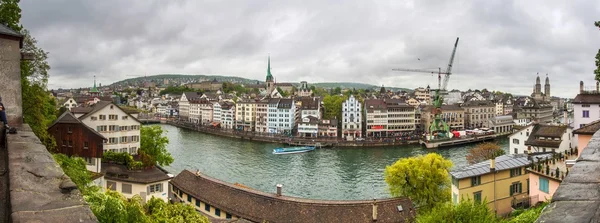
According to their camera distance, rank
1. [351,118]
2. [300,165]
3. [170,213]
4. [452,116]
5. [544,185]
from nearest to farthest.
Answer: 1. [170,213]
2. [544,185]
3. [300,165]
4. [351,118]
5. [452,116]

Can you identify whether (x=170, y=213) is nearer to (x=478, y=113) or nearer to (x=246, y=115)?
(x=246, y=115)

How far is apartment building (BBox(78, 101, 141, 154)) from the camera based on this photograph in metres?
25.1

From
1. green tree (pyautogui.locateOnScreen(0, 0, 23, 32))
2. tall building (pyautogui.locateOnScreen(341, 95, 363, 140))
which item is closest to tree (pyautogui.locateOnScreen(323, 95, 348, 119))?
tall building (pyautogui.locateOnScreen(341, 95, 363, 140))

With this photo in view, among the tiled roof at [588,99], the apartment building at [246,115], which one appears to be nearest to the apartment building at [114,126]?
the tiled roof at [588,99]

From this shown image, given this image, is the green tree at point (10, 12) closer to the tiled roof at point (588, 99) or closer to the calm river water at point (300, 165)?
the calm river water at point (300, 165)

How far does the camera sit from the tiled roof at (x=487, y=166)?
17267 mm

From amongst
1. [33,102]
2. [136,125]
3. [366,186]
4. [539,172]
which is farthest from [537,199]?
[136,125]

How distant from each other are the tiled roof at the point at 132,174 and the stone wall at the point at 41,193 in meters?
15.0

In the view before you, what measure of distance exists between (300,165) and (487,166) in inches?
857

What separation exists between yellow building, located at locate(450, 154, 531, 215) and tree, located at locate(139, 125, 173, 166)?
17.4 metres

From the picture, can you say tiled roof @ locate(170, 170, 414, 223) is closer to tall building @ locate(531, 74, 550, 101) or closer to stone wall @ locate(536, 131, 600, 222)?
stone wall @ locate(536, 131, 600, 222)

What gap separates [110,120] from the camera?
25.8 metres

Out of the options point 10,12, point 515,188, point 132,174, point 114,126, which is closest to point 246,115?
point 114,126

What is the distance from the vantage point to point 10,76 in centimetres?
605
